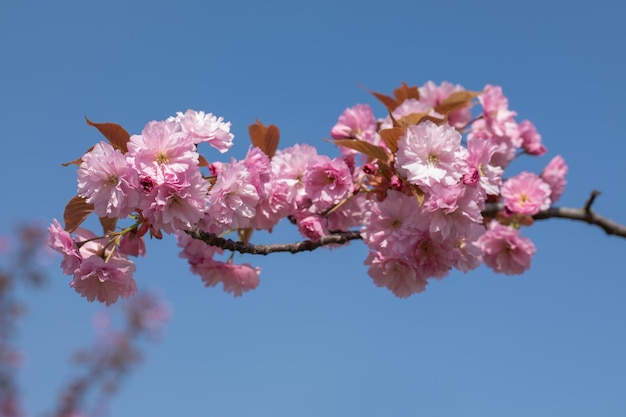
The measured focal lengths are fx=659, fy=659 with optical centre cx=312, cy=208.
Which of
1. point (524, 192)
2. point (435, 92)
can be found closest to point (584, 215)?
point (524, 192)

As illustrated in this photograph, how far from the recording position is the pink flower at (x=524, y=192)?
3068 mm

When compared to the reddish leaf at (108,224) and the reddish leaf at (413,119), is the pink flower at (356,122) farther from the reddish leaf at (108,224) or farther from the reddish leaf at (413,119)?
the reddish leaf at (108,224)

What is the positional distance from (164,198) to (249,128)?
0.93 meters

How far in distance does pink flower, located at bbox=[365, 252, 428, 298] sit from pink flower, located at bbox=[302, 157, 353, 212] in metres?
0.27

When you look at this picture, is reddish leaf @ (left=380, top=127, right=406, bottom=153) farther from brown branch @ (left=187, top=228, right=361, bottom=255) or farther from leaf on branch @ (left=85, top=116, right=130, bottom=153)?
leaf on branch @ (left=85, top=116, right=130, bottom=153)

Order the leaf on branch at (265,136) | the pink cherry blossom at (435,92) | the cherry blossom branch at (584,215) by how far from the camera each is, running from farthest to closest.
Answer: the pink cherry blossom at (435,92)
the cherry blossom branch at (584,215)
the leaf on branch at (265,136)

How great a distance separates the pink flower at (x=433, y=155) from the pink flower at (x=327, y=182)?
0.36 m

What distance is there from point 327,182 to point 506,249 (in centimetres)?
115

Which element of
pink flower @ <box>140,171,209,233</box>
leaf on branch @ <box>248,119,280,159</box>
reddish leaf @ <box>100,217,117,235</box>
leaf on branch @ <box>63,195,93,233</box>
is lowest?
pink flower @ <box>140,171,209,233</box>

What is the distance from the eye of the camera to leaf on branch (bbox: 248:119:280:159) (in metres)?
2.75

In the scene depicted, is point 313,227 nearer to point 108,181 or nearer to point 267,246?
point 267,246

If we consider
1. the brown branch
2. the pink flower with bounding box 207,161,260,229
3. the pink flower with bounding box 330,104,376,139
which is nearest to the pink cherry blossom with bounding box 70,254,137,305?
the brown branch

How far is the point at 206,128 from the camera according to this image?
2152 mm

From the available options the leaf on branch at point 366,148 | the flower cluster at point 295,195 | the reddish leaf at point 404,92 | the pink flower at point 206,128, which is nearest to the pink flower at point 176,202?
the flower cluster at point 295,195
